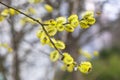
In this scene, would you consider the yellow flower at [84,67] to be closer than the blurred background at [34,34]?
Yes

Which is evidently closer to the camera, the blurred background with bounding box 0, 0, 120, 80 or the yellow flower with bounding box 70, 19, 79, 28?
the yellow flower with bounding box 70, 19, 79, 28

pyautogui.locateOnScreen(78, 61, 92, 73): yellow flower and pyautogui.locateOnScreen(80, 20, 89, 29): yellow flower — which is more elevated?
pyautogui.locateOnScreen(80, 20, 89, 29): yellow flower

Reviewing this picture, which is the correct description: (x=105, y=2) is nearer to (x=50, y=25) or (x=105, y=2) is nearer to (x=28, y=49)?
(x=50, y=25)

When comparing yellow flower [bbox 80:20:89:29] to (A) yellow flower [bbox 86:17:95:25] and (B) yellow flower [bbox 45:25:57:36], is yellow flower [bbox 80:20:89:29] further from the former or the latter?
(B) yellow flower [bbox 45:25:57:36]

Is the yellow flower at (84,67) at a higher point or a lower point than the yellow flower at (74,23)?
lower

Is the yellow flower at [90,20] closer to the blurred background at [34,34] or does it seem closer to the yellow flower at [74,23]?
the yellow flower at [74,23]

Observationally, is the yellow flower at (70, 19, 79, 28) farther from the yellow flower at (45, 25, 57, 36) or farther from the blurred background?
the blurred background

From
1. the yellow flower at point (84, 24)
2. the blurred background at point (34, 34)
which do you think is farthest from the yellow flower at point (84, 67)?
the blurred background at point (34, 34)

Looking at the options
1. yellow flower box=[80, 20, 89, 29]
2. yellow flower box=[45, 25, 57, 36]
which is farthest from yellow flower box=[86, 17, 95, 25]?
yellow flower box=[45, 25, 57, 36]

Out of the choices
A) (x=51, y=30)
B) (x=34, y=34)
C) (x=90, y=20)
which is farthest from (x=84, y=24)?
(x=34, y=34)

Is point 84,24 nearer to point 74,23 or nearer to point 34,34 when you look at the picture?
point 74,23

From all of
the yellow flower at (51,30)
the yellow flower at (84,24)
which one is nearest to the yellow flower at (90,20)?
the yellow flower at (84,24)
